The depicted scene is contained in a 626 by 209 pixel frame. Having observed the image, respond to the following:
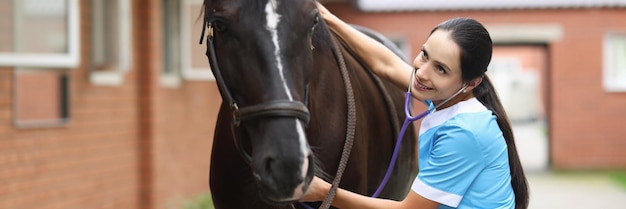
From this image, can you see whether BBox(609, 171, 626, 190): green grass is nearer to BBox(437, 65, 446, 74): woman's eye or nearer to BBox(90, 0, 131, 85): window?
BBox(90, 0, 131, 85): window

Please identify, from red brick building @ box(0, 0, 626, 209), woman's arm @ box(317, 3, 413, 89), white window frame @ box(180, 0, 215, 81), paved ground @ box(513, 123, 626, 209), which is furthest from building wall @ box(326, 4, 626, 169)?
woman's arm @ box(317, 3, 413, 89)

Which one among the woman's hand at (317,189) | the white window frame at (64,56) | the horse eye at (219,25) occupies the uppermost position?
the horse eye at (219,25)

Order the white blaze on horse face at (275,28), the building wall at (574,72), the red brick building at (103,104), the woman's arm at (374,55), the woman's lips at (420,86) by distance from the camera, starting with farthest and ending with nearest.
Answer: the building wall at (574,72), the red brick building at (103,104), the woman's arm at (374,55), the woman's lips at (420,86), the white blaze on horse face at (275,28)

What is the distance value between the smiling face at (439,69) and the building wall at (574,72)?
1632 centimetres

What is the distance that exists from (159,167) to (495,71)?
32.4 metres

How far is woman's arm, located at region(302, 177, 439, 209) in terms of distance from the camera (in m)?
2.79

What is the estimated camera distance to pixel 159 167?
928 cm

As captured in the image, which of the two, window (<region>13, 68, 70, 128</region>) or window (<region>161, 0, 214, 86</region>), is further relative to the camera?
window (<region>161, 0, 214, 86</region>)

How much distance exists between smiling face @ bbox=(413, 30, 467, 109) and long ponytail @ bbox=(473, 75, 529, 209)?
17cm

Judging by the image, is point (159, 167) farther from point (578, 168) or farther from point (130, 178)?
point (578, 168)

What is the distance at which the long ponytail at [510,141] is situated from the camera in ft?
9.73

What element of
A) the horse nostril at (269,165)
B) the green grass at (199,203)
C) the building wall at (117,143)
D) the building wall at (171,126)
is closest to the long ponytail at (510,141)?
the horse nostril at (269,165)

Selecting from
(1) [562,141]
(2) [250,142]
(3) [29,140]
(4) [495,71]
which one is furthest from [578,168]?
(4) [495,71]

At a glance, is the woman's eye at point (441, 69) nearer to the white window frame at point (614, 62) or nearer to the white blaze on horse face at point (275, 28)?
the white blaze on horse face at point (275, 28)
